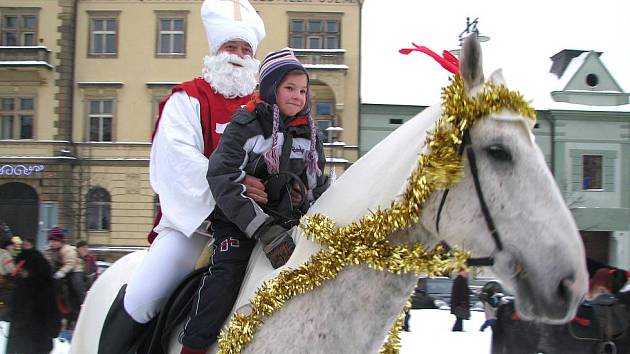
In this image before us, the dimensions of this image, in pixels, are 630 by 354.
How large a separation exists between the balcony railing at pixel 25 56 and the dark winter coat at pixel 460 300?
21.0m

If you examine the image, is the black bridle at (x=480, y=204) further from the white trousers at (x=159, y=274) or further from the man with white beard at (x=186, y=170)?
the white trousers at (x=159, y=274)

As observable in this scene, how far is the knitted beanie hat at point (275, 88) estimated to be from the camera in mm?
2596

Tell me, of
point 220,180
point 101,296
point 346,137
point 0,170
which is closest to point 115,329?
point 101,296

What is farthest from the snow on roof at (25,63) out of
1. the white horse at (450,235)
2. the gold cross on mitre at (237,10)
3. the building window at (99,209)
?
the white horse at (450,235)

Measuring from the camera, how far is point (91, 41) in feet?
90.4

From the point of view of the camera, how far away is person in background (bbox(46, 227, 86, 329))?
883cm

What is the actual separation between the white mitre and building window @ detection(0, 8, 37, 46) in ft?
89.5

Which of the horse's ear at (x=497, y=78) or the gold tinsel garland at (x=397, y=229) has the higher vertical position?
the horse's ear at (x=497, y=78)

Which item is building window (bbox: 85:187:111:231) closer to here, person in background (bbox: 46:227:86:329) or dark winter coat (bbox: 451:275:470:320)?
person in background (bbox: 46:227:86:329)

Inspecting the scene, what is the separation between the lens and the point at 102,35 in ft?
90.5

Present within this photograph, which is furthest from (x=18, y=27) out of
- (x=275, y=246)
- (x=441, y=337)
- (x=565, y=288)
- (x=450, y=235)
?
(x=565, y=288)

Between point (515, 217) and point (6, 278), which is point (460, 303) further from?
point (515, 217)

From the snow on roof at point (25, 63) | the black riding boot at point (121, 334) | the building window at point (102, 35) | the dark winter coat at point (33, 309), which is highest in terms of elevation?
the building window at point (102, 35)

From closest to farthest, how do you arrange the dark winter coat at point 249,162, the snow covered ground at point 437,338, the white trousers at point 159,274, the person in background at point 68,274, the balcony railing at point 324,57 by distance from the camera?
the dark winter coat at point 249,162, the white trousers at point 159,274, the person in background at point 68,274, the snow covered ground at point 437,338, the balcony railing at point 324,57
